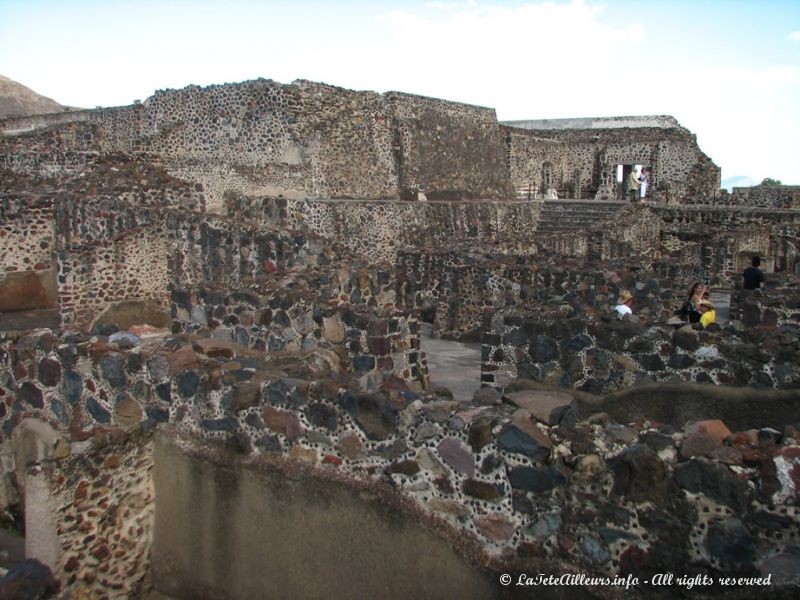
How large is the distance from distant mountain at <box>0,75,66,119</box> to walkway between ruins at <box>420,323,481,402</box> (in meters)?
30.3

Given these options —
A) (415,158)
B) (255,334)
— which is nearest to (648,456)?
(255,334)

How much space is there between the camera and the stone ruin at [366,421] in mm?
3049

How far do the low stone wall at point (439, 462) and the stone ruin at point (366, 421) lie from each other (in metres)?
0.01

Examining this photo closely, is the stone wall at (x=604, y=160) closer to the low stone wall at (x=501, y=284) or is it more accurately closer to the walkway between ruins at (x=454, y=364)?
the low stone wall at (x=501, y=284)

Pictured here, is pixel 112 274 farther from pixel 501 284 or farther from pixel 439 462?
pixel 439 462

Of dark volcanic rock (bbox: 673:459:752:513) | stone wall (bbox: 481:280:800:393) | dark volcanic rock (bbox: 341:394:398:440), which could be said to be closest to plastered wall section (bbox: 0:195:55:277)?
stone wall (bbox: 481:280:800:393)

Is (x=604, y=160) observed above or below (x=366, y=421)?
above

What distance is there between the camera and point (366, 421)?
12.3 feet

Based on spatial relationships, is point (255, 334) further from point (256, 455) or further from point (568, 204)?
point (568, 204)

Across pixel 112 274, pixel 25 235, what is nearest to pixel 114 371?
pixel 112 274

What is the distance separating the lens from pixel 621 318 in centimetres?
656

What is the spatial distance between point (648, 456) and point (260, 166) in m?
16.0

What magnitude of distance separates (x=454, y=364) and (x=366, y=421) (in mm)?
6114

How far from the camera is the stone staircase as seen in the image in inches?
927
